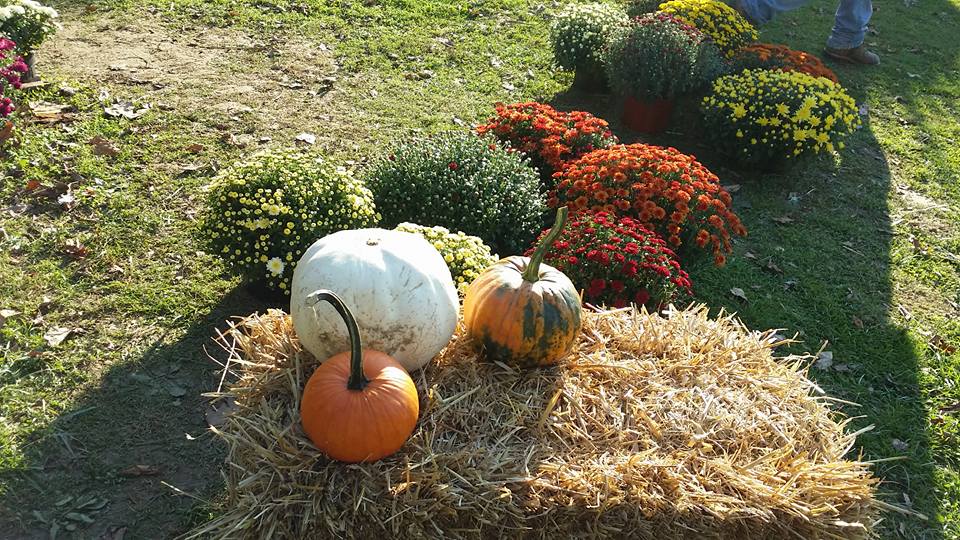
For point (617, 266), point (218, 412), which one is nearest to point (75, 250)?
point (218, 412)

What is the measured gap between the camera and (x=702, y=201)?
4.66m

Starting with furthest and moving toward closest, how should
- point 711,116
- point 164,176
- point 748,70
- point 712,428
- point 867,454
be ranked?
point 748,70, point 711,116, point 164,176, point 867,454, point 712,428

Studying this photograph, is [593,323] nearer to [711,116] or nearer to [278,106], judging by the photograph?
[711,116]

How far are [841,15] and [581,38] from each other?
12.8ft

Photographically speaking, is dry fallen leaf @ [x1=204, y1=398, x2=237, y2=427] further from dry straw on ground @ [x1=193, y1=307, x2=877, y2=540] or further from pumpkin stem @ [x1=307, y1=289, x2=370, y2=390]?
pumpkin stem @ [x1=307, y1=289, x2=370, y2=390]

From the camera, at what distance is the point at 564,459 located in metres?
2.78

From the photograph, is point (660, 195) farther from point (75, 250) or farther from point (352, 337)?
point (75, 250)

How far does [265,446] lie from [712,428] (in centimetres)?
175

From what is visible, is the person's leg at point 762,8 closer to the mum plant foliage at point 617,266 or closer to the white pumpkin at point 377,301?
the mum plant foliage at point 617,266

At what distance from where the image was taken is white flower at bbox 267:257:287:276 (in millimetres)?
4152

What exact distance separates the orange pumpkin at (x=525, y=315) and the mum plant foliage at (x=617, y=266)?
929 millimetres

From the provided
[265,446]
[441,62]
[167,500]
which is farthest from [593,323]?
[441,62]

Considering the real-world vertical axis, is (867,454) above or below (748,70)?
below

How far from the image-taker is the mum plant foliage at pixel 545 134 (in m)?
5.57
